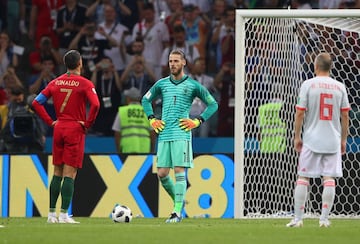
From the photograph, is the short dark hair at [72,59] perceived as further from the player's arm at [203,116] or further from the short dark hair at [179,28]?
the short dark hair at [179,28]

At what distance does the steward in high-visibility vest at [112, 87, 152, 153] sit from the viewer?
20016 mm

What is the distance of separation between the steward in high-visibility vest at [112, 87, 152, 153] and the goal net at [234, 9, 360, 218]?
10.7 feet

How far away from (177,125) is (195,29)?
24.3ft

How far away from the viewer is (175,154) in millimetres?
14000

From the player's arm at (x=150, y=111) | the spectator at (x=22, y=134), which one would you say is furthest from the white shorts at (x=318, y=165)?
the spectator at (x=22, y=134)

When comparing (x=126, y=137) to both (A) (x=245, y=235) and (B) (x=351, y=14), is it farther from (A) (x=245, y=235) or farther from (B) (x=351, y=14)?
(A) (x=245, y=235)

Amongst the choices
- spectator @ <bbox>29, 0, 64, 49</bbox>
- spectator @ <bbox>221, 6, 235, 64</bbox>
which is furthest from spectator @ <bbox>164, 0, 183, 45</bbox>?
spectator @ <bbox>29, 0, 64, 49</bbox>

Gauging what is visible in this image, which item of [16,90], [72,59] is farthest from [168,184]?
[16,90]

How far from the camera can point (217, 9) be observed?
21.4 meters

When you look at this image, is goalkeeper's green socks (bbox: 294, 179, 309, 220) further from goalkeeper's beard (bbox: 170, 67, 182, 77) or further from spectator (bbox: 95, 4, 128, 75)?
spectator (bbox: 95, 4, 128, 75)

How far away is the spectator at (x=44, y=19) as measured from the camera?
22.0 metres

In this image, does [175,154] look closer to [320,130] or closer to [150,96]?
[150,96]

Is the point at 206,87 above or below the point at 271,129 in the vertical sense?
above

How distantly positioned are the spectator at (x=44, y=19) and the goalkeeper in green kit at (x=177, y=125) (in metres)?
8.18
